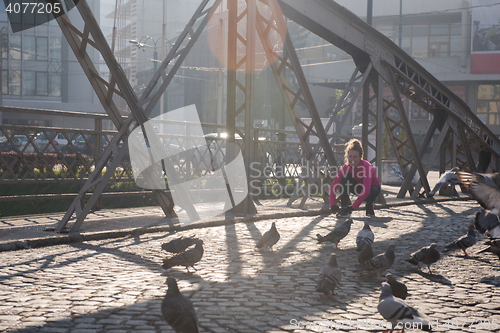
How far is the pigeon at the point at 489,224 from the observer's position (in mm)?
5617

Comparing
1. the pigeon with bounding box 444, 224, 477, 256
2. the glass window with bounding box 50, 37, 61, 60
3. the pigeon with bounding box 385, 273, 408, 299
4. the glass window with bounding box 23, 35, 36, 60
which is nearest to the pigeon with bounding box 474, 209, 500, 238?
the pigeon with bounding box 444, 224, 477, 256

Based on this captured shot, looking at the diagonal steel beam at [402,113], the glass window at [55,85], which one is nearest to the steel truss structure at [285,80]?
the diagonal steel beam at [402,113]

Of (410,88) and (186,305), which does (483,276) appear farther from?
(410,88)

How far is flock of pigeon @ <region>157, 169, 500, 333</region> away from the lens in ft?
11.3

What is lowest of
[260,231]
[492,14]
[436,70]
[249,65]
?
[260,231]

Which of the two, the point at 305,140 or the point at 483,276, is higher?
the point at 305,140

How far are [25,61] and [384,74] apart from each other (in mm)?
52409

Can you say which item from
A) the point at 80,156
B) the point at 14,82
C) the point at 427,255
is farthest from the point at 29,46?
the point at 427,255

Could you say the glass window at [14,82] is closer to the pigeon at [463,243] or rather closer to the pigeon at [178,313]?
the pigeon at [463,243]

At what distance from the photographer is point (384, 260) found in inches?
207

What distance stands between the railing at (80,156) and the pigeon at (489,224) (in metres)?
5.13

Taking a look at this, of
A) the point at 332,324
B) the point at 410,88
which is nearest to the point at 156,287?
the point at 332,324

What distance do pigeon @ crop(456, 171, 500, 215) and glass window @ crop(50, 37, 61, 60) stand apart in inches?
2298

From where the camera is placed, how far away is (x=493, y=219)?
5.62 meters
